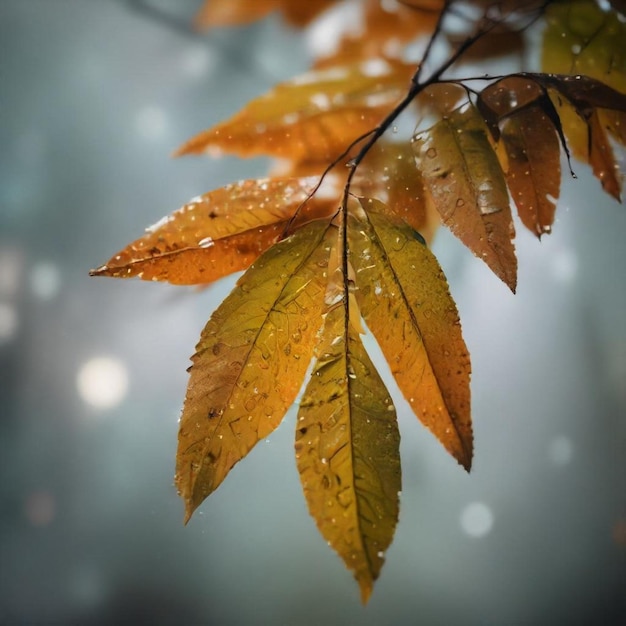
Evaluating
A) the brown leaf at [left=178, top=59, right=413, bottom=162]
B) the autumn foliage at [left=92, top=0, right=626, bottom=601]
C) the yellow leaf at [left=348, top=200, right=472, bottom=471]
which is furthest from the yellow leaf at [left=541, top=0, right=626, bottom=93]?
the yellow leaf at [left=348, top=200, right=472, bottom=471]

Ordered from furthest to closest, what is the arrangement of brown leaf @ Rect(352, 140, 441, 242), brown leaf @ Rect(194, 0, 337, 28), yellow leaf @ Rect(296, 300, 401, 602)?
brown leaf @ Rect(194, 0, 337, 28), brown leaf @ Rect(352, 140, 441, 242), yellow leaf @ Rect(296, 300, 401, 602)

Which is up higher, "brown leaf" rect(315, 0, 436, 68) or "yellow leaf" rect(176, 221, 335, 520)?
"brown leaf" rect(315, 0, 436, 68)

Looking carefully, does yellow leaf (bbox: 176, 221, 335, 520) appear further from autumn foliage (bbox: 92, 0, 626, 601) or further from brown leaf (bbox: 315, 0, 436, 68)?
brown leaf (bbox: 315, 0, 436, 68)

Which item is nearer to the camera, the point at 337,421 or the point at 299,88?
the point at 337,421

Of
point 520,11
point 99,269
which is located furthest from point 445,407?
point 520,11

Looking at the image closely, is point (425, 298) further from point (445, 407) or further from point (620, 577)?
point (620, 577)

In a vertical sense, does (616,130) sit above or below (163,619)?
above

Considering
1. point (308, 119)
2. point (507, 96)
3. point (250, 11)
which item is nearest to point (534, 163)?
point (507, 96)

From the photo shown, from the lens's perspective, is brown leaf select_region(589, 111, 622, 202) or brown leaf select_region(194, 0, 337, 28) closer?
brown leaf select_region(589, 111, 622, 202)
